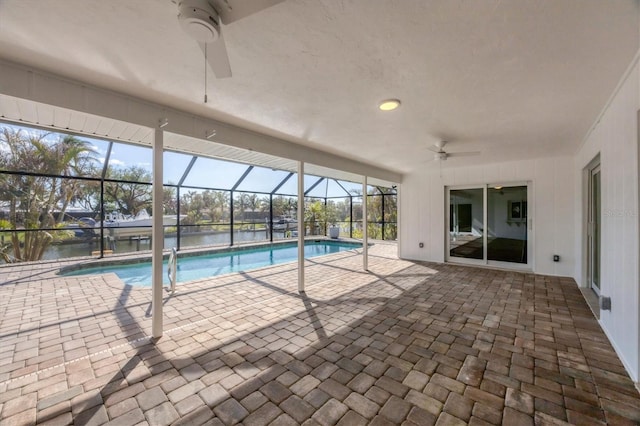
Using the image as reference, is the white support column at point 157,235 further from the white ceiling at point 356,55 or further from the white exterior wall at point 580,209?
the white exterior wall at point 580,209

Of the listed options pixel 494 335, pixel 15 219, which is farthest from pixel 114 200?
pixel 494 335

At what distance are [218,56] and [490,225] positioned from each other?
6.70 m

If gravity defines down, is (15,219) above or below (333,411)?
above

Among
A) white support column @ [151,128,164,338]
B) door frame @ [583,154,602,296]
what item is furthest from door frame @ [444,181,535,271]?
white support column @ [151,128,164,338]

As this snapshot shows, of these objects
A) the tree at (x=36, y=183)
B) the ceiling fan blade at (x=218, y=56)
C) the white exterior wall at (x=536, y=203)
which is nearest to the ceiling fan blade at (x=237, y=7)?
the ceiling fan blade at (x=218, y=56)

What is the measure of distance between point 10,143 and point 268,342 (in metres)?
8.37

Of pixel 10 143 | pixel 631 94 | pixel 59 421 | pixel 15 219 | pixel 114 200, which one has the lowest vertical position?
pixel 59 421

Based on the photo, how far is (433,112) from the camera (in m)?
3.00

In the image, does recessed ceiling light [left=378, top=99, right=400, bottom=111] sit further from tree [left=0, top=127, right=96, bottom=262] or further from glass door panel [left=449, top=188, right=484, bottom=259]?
tree [left=0, top=127, right=96, bottom=262]

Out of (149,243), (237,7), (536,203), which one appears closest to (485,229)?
(536,203)

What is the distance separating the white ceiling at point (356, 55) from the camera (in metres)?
1.51

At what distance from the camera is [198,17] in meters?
1.24

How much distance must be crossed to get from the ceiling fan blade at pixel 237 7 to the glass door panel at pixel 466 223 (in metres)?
6.65

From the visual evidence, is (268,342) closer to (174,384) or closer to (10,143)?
(174,384)
